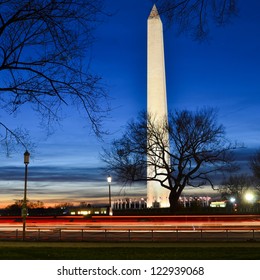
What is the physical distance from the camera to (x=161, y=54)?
54500 mm

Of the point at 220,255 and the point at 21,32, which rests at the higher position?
the point at 21,32

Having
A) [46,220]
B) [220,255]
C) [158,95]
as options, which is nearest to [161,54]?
[158,95]

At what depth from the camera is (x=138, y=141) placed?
44.0 meters

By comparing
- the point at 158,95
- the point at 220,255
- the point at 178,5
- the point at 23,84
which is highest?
the point at 158,95

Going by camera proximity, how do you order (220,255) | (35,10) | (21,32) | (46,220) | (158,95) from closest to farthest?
(35,10)
(21,32)
(220,255)
(46,220)
(158,95)

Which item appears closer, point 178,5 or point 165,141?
Answer: point 178,5

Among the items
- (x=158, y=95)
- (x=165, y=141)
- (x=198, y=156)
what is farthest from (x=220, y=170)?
(x=158, y=95)

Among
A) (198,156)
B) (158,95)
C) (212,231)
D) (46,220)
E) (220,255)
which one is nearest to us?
(220,255)

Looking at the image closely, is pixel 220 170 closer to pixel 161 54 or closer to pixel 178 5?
pixel 161 54

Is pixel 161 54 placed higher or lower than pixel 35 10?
higher
